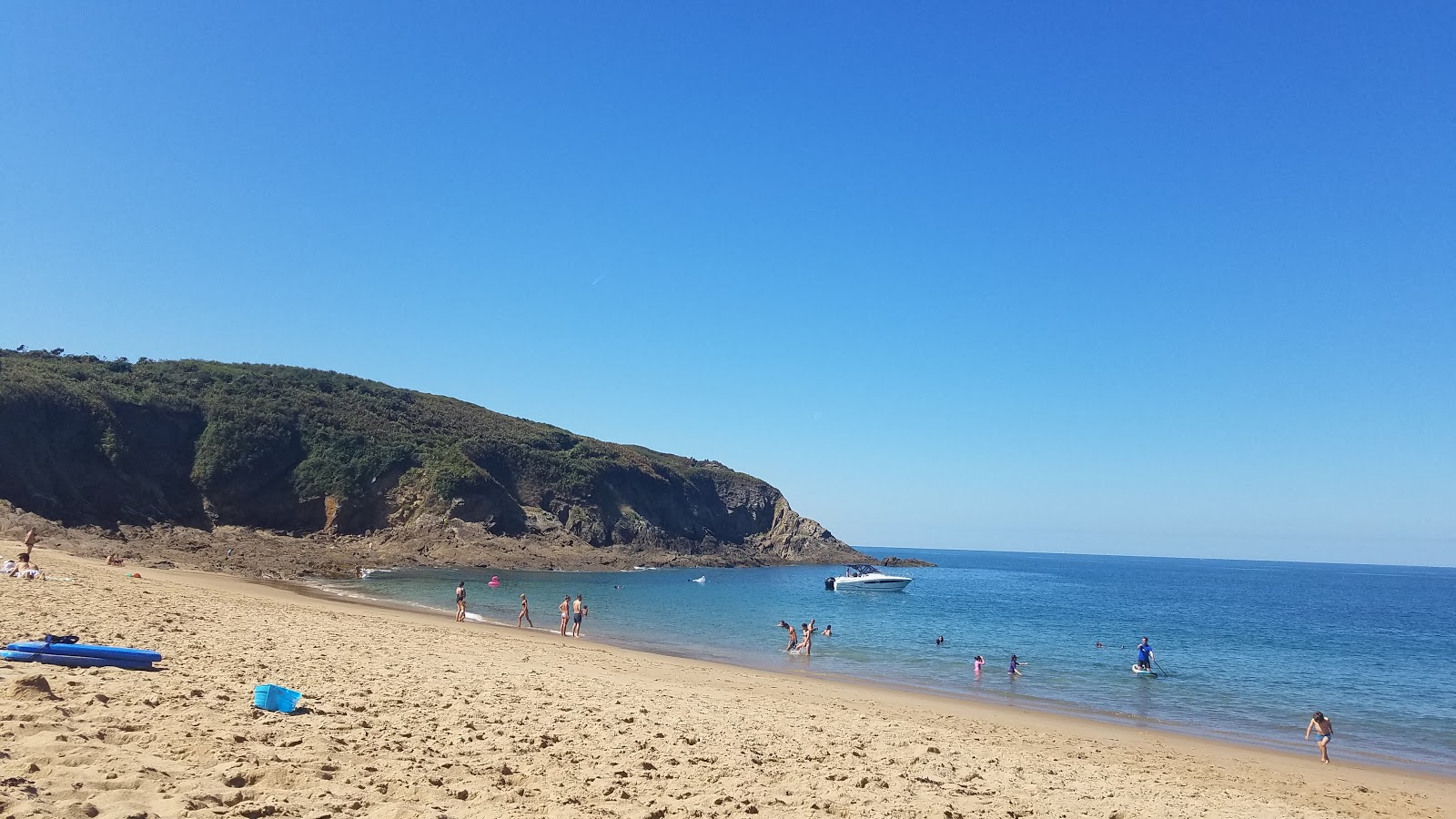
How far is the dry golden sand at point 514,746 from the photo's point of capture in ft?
21.3

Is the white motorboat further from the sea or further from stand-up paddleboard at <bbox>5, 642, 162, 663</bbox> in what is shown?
stand-up paddleboard at <bbox>5, 642, 162, 663</bbox>

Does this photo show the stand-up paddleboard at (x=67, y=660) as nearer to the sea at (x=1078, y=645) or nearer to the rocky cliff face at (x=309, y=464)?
the sea at (x=1078, y=645)

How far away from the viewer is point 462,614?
2883 cm

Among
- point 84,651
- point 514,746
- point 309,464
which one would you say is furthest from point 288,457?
point 514,746

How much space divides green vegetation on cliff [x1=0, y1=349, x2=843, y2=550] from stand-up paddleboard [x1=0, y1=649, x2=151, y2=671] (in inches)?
1862

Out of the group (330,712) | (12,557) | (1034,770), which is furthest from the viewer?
(12,557)

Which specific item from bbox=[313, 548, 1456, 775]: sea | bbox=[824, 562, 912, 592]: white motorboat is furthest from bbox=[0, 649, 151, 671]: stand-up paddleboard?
bbox=[824, 562, 912, 592]: white motorboat

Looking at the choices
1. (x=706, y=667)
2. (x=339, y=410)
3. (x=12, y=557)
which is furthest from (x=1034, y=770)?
(x=339, y=410)

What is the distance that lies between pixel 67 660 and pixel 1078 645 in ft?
120

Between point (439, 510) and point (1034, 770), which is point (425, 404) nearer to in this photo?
point (439, 510)

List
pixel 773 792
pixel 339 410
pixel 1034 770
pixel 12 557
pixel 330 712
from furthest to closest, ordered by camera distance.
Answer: pixel 339 410 → pixel 12 557 → pixel 1034 770 → pixel 330 712 → pixel 773 792

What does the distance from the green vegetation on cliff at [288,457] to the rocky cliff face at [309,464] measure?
138 millimetres

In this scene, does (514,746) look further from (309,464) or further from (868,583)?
(309,464)

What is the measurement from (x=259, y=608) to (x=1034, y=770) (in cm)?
1998
